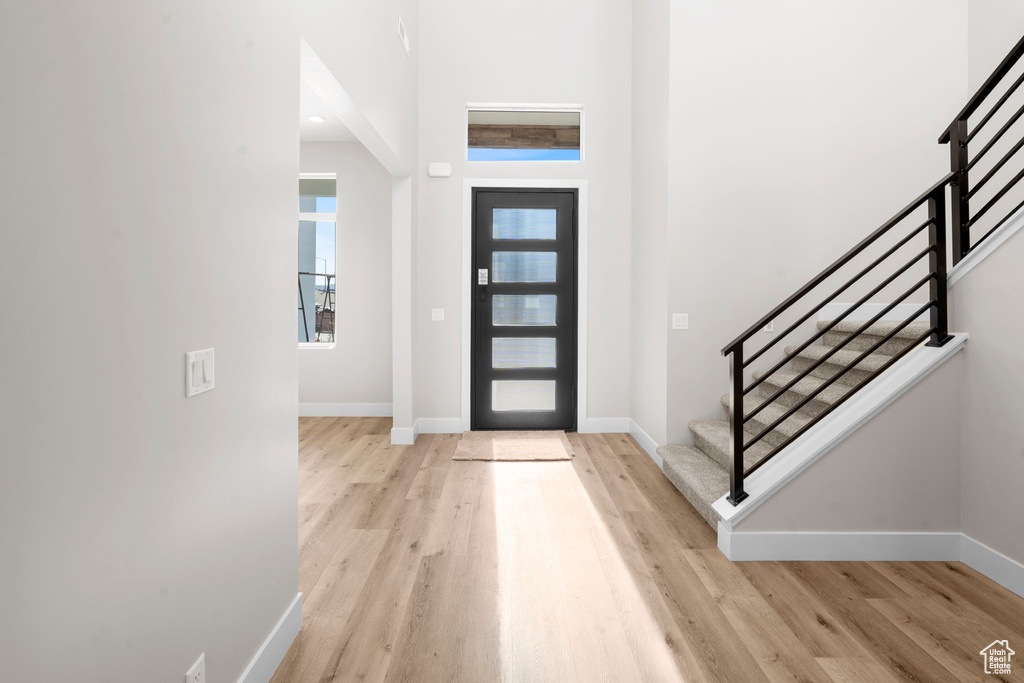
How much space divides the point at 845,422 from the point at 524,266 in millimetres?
3016

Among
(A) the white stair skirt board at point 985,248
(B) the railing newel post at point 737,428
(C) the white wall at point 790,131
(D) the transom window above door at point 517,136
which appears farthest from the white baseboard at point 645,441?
(D) the transom window above door at point 517,136

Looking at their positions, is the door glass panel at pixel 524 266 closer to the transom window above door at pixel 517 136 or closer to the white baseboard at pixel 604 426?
the transom window above door at pixel 517 136

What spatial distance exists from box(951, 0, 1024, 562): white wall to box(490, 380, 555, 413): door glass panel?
309 centimetres

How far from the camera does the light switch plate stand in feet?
4.14

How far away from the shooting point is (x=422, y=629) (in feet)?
6.47

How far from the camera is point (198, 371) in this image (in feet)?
4.28

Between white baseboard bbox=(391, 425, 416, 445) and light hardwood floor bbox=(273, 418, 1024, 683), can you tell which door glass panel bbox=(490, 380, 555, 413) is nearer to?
white baseboard bbox=(391, 425, 416, 445)

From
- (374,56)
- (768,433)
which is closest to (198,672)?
(768,433)

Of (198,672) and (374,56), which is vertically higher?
(374,56)

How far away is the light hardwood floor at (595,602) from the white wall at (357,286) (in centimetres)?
247

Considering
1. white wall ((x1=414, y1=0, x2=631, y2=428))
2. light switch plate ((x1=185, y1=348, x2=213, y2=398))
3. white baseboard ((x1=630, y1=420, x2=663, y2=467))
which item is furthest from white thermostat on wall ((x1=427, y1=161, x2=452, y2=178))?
light switch plate ((x1=185, y1=348, x2=213, y2=398))

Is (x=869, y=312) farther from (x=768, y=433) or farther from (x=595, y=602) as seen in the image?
(x=595, y=602)

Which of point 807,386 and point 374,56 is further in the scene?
point 807,386

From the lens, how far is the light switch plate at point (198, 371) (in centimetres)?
126
